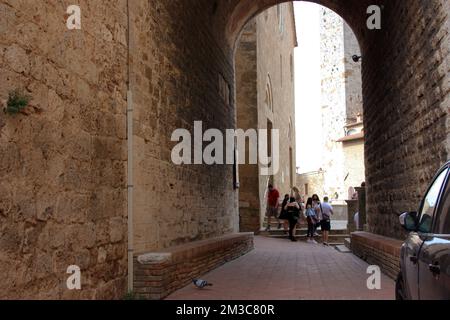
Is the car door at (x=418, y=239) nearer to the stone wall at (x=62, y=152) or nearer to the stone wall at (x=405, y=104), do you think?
the stone wall at (x=405, y=104)

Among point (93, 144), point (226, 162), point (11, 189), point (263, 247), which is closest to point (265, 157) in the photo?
point (263, 247)

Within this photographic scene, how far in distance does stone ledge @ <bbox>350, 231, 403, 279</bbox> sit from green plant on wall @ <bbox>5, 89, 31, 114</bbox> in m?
5.32

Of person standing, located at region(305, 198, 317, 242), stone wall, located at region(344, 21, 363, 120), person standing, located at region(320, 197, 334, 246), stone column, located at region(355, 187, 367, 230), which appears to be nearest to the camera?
stone column, located at region(355, 187, 367, 230)

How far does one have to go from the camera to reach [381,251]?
8961 millimetres

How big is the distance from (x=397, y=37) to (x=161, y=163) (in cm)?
412

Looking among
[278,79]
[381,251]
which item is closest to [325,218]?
[381,251]

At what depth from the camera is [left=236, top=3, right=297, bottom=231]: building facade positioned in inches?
772

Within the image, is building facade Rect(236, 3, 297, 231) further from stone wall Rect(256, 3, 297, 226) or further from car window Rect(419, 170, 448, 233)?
car window Rect(419, 170, 448, 233)

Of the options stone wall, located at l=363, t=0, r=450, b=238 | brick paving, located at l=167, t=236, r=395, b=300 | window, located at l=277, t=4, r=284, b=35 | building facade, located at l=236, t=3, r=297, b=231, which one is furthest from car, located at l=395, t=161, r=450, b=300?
window, located at l=277, t=4, r=284, b=35

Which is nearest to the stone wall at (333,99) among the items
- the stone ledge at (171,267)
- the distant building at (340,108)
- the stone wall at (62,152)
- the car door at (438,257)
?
the distant building at (340,108)

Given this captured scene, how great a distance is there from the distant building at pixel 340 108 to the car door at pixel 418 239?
33694mm

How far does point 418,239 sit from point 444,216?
498 millimetres

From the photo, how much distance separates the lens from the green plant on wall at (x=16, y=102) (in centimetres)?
396

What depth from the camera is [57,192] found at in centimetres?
467
